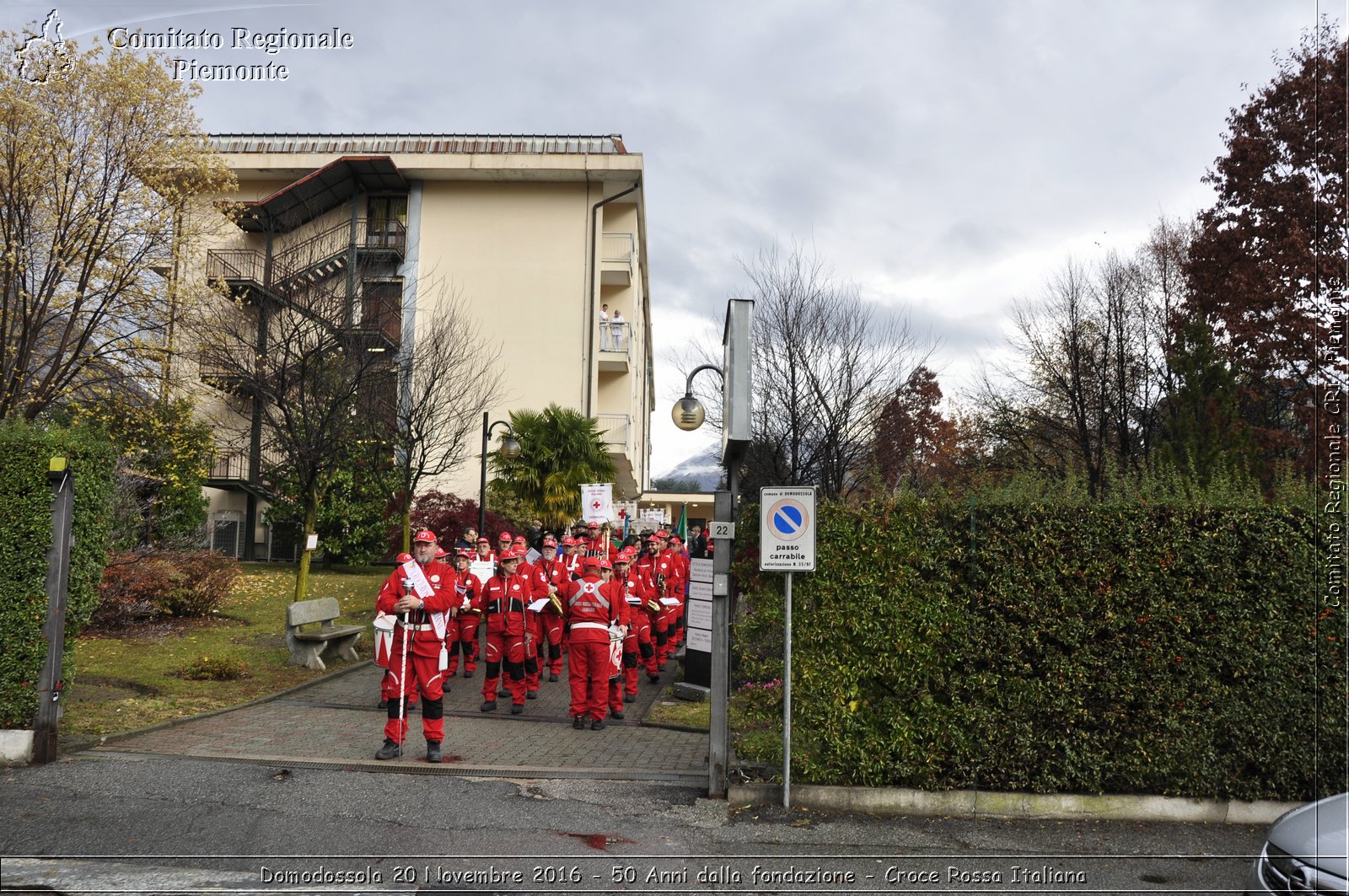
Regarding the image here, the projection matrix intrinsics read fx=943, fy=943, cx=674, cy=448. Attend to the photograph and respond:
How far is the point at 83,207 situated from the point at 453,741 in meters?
13.4

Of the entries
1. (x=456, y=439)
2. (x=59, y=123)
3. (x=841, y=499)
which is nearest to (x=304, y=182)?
(x=456, y=439)

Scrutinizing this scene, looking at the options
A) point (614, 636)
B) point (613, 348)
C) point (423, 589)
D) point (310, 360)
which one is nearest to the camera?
point (423, 589)

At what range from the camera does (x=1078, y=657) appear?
7.47 metres

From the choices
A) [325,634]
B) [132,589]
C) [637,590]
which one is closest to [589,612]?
[637,590]

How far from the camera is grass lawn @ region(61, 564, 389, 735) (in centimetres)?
1020

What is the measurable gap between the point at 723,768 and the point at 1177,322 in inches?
795

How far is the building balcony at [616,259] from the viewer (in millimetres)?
33688

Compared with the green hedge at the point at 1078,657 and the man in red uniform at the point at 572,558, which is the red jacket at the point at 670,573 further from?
the green hedge at the point at 1078,657

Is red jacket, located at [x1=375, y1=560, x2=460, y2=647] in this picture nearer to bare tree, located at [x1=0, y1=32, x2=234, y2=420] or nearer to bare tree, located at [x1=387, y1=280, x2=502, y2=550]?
bare tree, located at [x1=0, y1=32, x2=234, y2=420]

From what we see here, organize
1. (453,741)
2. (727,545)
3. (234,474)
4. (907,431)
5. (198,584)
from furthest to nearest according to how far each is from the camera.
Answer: (234,474) < (907,431) < (198,584) < (453,741) < (727,545)

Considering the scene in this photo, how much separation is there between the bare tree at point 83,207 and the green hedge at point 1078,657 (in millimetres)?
15634

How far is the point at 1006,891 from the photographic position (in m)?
5.96

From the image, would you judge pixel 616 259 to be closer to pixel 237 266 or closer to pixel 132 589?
pixel 237 266

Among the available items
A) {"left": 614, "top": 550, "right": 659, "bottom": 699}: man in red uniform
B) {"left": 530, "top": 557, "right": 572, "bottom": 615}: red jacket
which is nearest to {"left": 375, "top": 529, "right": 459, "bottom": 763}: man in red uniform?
{"left": 530, "top": 557, "right": 572, "bottom": 615}: red jacket
